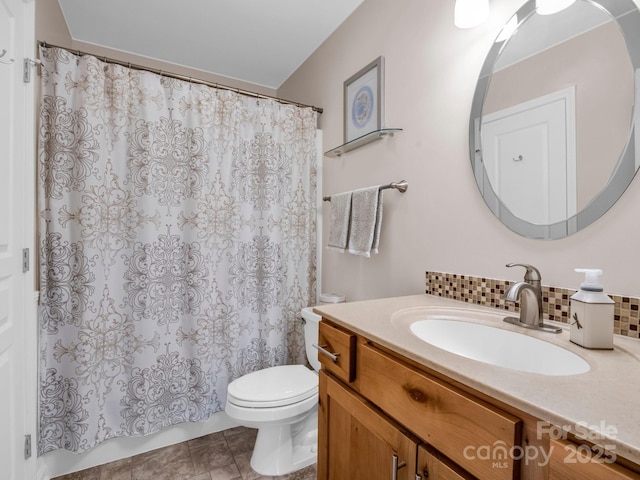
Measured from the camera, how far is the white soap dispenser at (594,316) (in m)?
0.69

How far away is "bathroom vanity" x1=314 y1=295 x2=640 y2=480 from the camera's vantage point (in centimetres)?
43

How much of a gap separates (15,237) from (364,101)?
1.73 m

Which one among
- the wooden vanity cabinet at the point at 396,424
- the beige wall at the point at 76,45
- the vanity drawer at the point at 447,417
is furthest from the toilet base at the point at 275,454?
the beige wall at the point at 76,45

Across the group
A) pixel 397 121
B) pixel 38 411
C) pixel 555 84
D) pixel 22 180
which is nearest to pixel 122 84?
pixel 22 180

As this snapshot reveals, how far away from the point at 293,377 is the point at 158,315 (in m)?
0.80

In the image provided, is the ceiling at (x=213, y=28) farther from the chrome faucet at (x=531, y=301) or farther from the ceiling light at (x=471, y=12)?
the chrome faucet at (x=531, y=301)

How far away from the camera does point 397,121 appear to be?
1536mm

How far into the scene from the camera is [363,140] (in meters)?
1.71

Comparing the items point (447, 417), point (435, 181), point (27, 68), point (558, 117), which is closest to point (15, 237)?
point (27, 68)

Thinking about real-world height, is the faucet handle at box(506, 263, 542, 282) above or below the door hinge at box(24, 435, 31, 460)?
above

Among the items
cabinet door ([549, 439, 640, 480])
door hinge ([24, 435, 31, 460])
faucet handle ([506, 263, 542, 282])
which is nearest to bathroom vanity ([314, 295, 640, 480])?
cabinet door ([549, 439, 640, 480])

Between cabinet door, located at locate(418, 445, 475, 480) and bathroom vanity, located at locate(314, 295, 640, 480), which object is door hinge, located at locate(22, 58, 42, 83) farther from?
cabinet door, located at locate(418, 445, 475, 480)

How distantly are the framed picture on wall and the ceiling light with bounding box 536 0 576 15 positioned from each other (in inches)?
29.2

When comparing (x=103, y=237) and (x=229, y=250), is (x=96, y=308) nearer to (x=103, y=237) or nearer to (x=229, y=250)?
(x=103, y=237)
